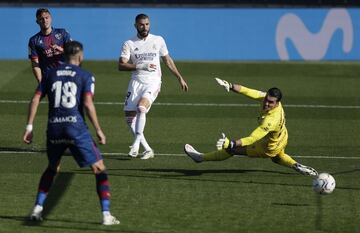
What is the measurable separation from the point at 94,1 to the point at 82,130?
66.3ft

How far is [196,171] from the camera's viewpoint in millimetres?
14148

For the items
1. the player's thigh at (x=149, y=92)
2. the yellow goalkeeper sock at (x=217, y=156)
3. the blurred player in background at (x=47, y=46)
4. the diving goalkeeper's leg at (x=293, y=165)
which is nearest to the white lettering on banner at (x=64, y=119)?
the yellow goalkeeper sock at (x=217, y=156)

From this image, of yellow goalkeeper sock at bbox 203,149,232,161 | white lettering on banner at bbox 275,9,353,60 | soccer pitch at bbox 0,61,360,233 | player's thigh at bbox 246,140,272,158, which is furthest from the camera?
white lettering on banner at bbox 275,9,353,60

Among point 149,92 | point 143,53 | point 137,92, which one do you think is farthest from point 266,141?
point 143,53

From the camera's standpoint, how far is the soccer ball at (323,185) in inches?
479

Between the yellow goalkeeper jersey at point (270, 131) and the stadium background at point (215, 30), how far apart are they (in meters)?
14.6

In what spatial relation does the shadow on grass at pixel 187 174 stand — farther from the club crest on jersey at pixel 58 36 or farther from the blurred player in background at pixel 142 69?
the club crest on jersey at pixel 58 36

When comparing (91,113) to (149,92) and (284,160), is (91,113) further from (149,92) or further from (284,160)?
(149,92)

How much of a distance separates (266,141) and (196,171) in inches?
48.1

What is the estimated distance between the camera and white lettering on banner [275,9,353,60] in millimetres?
28234

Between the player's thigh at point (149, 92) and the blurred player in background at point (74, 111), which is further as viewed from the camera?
the player's thigh at point (149, 92)

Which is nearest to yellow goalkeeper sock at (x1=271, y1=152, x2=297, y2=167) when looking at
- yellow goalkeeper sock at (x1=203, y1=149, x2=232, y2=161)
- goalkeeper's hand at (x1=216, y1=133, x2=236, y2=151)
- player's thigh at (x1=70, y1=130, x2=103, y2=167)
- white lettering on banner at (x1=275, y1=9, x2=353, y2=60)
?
yellow goalkeeper sock at (x1=203, y1=149, x2=232, y2=161)

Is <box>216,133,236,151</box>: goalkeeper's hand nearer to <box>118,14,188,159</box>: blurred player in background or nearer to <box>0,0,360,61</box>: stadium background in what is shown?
<box>118,14,188,159</box>: blurred player in background

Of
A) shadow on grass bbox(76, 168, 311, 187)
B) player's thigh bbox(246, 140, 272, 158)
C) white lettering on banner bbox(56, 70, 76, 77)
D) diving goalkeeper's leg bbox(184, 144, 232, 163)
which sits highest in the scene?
white lettering on banner bbox(56, 70, 76, 77)
